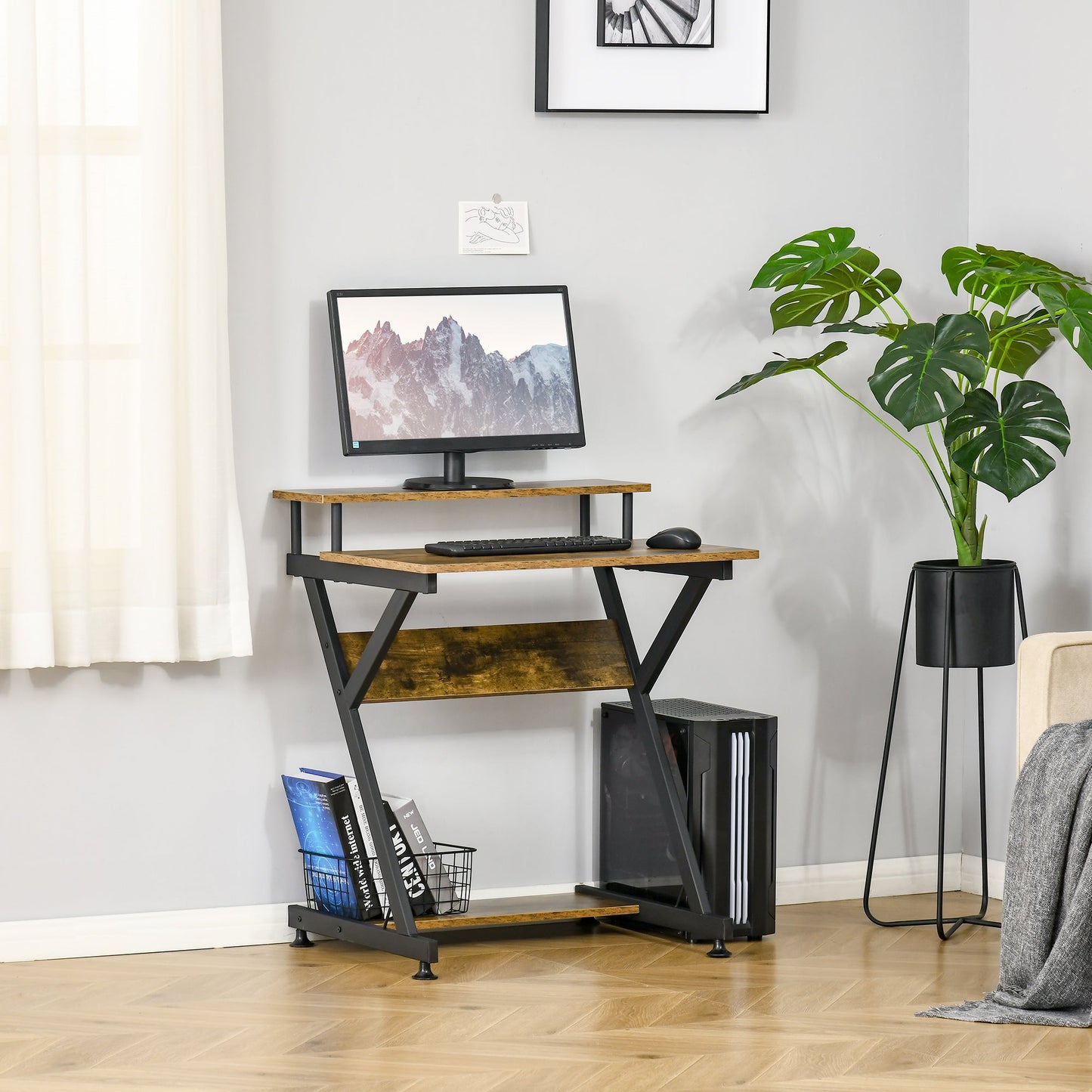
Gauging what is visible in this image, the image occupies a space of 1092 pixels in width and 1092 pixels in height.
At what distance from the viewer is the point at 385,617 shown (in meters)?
3.16

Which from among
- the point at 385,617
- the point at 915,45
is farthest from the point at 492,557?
the point at 915,45

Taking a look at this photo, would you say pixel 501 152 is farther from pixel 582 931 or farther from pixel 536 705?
pixel 582 931

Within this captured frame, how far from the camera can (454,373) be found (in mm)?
3479

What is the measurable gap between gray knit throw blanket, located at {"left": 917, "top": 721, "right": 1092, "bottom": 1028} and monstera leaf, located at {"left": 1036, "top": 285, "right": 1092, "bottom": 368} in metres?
0.72

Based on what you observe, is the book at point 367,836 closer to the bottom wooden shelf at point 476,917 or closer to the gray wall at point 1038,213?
the bottom wooden shelf at point 476,917

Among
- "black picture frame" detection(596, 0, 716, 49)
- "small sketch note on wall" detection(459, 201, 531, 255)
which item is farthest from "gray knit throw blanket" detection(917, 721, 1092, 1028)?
"black picture frame" detection(596, 0, 716, 49)

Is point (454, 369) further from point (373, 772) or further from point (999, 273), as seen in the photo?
point (999, 273)

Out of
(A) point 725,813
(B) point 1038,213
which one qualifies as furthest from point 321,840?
(B) point 1038,213

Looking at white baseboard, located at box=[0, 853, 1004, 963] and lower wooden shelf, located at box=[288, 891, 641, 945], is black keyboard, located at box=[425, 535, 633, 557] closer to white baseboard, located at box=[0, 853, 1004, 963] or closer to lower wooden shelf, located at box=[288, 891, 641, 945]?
lower wooden shelf, located at box=[288, 891, 641, 945]

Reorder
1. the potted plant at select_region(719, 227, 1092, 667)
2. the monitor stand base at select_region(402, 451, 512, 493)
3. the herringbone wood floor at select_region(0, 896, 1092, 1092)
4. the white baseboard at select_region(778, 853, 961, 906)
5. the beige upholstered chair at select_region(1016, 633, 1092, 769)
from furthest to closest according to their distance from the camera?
1. the white baseboard at select_region(778, 853, 961, 906)
2. the monitor stand base at select_region(402, 451, 512, 493)
3. the potted plant at select_region(719, 227, 1092, 667)
4. the beige upholstered chair at select_region(1016, 633, 1092, 769)
5. the herringbone wood floor at select_region(0, 896, 1092, 1092)

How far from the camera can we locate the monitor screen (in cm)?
340

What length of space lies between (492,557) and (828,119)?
1427 mm

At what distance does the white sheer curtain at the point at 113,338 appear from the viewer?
10.4 ft

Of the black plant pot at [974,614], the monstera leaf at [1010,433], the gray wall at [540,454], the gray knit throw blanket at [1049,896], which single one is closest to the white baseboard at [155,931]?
the gray wall at [540,454]
